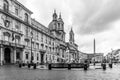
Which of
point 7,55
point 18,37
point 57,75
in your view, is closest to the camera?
point 57,75

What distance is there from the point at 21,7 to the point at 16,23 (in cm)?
596

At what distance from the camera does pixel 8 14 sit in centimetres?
3938

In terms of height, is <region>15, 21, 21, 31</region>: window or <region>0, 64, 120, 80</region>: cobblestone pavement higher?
<region>15, 21, 21, 31</region>: window

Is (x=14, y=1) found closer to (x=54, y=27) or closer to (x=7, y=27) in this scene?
(x=7, y=27)

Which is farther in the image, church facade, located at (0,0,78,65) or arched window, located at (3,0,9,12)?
arched window, located at (3,0,9,12)

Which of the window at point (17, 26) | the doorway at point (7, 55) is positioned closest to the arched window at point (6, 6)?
the window at point (17, 26)

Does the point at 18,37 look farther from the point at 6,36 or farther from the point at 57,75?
the point at 57,75

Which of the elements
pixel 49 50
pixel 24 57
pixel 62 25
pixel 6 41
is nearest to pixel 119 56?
pixel 62 25

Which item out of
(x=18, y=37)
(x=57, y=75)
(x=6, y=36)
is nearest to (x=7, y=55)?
(x=6, y=36)

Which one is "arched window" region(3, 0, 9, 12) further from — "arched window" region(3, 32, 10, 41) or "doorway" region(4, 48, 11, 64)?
"doorway" region(4, 48, 11, 64)

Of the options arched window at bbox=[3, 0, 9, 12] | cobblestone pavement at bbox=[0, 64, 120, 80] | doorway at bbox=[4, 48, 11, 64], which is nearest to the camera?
cobblestone pavement at bbox=[0, 64, 120, 80]

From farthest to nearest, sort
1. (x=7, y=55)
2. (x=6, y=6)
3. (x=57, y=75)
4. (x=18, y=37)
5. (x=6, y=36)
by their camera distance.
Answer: (x=18, y=37), (x=7, y=55), (x=6, y=6), (x=6, y=36), (x=57, y=75)

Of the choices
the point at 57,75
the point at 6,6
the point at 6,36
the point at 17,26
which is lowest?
the point at 57,75

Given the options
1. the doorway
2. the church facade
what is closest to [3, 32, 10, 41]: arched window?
the church facade
